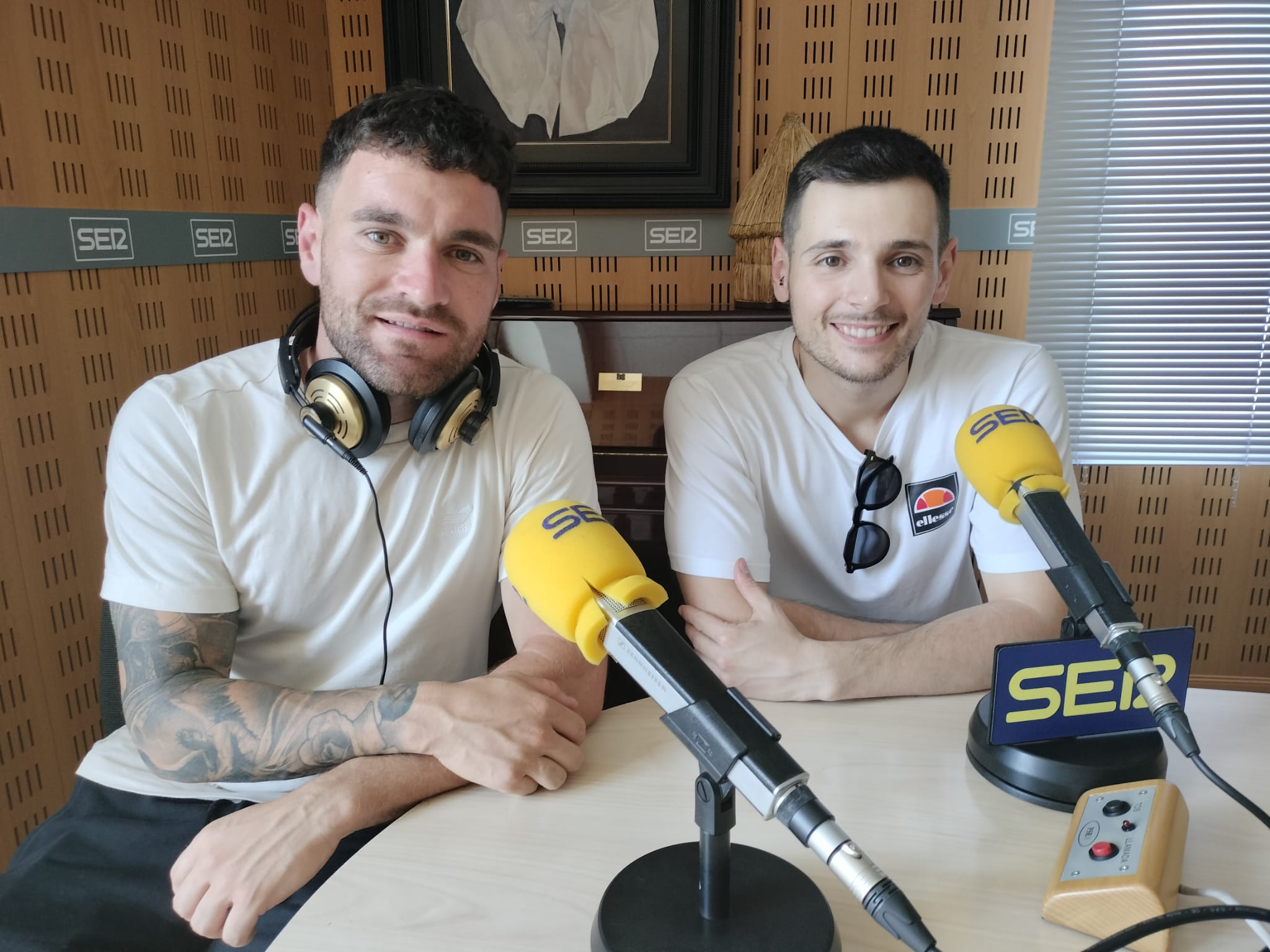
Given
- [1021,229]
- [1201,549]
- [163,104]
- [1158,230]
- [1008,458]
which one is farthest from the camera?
[1201,549]

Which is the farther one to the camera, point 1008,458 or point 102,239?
point 102,239

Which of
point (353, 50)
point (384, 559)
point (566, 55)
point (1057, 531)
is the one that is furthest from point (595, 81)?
point (1057, 531)

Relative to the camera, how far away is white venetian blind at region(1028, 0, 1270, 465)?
113 inches

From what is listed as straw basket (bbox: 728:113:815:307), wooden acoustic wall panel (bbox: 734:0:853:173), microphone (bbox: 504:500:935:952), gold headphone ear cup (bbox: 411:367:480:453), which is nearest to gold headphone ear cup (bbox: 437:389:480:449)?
gold headphone ear cup (bbox: 411:367:480:453)

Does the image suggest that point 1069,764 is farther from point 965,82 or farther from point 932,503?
point 965,82

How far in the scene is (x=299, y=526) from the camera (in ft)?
4.36

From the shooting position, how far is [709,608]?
1457mm

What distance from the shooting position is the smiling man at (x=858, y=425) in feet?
5.09

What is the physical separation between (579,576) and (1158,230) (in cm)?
313

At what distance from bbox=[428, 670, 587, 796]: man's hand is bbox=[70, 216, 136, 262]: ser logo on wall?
1.46 metres

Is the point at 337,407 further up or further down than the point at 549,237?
further down

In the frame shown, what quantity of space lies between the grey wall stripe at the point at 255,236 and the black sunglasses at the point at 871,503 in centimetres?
139

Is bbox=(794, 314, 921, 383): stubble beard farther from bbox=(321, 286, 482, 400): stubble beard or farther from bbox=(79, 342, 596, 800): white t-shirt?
bbox=(321, 286, 482, 400): stubble beard

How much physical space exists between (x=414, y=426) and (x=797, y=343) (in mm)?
868
